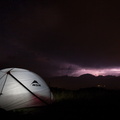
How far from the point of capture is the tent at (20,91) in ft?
41.1

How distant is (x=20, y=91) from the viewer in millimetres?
12789

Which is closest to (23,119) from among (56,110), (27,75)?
(56,110)

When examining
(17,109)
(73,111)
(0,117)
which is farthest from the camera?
(17,109)

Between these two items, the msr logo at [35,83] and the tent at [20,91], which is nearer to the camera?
the tent at [20,91]

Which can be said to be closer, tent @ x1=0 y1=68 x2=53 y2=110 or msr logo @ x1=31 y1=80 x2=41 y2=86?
tent @ x1=0 y1=68 x2=53 y2=110

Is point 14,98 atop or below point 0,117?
atop

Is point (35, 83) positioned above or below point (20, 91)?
above

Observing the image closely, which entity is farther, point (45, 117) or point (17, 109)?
point (17, 109)

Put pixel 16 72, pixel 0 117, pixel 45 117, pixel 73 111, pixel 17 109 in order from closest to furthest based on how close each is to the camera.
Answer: pixel 0 117, pixel 45 117, pixel 73 111, pixel 17 109, pixel 16 72

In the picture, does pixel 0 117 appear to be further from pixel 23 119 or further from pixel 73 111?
pixel 73 111

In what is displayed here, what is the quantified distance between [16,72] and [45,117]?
4.39 m

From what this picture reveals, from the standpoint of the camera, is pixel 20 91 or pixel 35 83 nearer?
pixel 20 91

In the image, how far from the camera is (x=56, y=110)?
1148cm

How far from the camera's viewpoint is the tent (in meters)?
12.5
